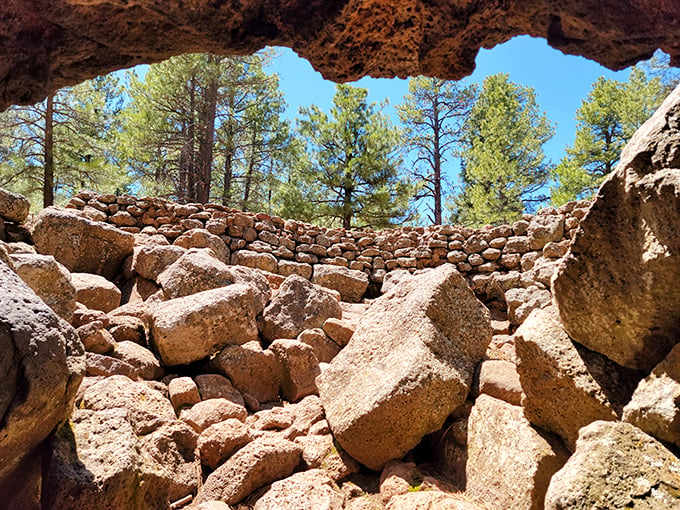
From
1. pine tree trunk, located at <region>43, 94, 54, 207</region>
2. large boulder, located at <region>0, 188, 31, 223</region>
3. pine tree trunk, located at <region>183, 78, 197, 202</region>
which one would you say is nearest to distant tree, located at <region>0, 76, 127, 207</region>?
pine tree trunk, located at <region>43, 94, 54, 207</region>

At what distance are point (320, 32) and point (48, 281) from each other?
3094mm

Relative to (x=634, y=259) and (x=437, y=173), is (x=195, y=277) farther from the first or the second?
(x=437, y=173)

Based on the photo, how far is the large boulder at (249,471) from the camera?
2.58m

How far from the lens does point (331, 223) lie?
15.8m

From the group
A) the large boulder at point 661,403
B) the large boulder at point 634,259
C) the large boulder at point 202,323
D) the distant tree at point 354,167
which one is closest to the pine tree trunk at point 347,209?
the distant tree at point 354,167

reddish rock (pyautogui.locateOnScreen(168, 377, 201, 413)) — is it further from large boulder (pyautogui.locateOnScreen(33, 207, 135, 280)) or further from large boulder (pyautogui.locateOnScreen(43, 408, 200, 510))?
large boulder (pyautogui.locateOnScreen(33, 207, 135, 280))

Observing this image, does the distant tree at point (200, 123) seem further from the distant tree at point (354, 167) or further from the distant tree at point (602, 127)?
the distant tree at point (602, 127)

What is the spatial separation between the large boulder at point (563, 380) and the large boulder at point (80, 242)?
533 centimetres

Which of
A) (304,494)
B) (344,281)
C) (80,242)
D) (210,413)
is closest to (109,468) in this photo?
(304,494)

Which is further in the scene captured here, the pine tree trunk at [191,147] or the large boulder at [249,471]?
the pine tree trunk at [191,147]

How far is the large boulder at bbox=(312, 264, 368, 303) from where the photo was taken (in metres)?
8.02

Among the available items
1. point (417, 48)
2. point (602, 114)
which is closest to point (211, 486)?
point (417, 48)

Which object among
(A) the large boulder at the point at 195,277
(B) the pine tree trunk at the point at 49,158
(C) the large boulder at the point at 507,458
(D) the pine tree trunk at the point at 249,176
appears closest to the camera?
(C) the large boulder at the point at 507,458

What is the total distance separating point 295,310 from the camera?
5148 millimetres
